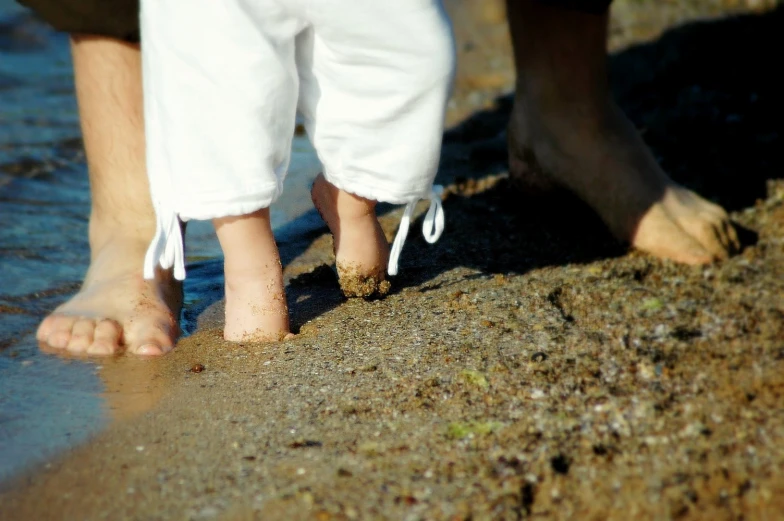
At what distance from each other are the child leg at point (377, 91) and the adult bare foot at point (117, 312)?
581 mm

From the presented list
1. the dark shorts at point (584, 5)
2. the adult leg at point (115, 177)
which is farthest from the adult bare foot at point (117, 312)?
the dark shorts at point (584, 5)

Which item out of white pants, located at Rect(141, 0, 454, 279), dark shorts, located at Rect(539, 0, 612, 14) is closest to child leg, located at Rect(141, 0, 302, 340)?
white pants, located at Rect(141, 0, 454, 279)

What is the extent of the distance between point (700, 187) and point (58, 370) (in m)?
1.94

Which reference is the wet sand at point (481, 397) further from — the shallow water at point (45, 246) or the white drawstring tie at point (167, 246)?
the white drawstring tie at point (167, 246)

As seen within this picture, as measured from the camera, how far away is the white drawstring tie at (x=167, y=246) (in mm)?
1888

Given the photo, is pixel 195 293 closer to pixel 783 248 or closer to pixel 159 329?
pixel 159 329

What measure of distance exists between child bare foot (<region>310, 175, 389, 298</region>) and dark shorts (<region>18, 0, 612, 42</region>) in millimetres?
713

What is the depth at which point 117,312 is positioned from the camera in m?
2.21

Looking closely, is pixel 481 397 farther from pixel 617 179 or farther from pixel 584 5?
pixel 584 5

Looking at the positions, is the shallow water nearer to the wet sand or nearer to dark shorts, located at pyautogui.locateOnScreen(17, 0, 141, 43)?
the wet sand

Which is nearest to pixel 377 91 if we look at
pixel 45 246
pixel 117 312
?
pixel 117 312

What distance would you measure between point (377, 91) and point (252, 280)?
0.49 m

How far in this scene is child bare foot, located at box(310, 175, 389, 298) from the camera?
204 centimetres

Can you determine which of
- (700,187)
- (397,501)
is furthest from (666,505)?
(700,187)
